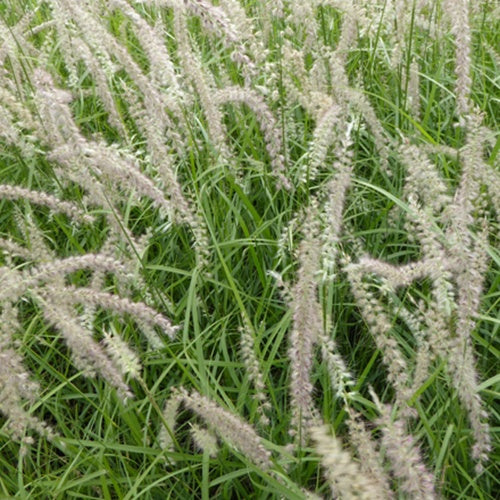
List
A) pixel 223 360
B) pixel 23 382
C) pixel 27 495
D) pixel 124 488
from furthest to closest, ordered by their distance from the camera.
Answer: pixel 223 360 → pixel 124 488 → pixel 27 495 → pixel 23 382

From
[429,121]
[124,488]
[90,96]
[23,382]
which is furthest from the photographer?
[90,96]

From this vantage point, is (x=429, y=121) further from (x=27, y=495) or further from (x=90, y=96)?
(x=27, y=495)

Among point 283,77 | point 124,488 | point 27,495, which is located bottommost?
point 124,488

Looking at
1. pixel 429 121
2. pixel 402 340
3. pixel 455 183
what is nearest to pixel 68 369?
pixel 402 340

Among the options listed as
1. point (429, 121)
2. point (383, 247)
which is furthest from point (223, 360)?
point (429, 121)

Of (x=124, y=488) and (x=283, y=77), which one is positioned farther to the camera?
(x=283, y=77)

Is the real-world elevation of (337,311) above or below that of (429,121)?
below
